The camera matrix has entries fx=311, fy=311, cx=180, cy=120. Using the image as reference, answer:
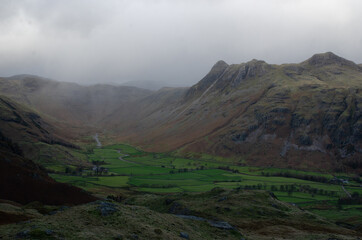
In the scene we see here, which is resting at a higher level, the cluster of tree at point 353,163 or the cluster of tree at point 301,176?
the cluster of tree at point 353,163

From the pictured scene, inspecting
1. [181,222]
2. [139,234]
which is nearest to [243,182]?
[181,222]

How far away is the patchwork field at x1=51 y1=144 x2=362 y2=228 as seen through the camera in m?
109

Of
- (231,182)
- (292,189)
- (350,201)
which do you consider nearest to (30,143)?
(231,182)

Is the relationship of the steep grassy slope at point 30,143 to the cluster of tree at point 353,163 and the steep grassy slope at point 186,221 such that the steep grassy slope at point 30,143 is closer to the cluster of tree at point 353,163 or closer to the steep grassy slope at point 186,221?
the steep grassy slope at point 186,221

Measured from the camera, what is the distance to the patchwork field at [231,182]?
10875cm

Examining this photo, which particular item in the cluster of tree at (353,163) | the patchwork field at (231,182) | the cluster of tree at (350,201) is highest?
the cluster of tree at (353,163)

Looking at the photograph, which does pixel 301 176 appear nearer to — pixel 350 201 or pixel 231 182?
pixel 231 182

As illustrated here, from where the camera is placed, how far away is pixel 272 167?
182m

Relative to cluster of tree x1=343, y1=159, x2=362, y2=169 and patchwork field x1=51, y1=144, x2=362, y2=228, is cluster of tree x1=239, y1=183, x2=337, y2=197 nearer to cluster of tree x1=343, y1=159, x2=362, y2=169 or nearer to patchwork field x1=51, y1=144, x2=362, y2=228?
patchwork field x1=51, y1=144, x2=362, y2=228

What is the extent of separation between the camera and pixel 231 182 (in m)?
136

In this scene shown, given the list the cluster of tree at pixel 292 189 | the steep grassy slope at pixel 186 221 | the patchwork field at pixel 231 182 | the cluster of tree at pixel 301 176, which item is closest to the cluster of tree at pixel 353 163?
the patchwork field at pixel 231 182

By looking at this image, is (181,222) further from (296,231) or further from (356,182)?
(356,182)

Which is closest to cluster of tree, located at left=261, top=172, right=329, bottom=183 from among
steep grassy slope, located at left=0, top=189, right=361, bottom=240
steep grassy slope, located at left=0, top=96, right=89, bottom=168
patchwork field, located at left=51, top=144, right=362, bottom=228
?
patchwork field, located at left=51, top=144, right=362, bottom=228

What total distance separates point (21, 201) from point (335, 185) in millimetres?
125391
